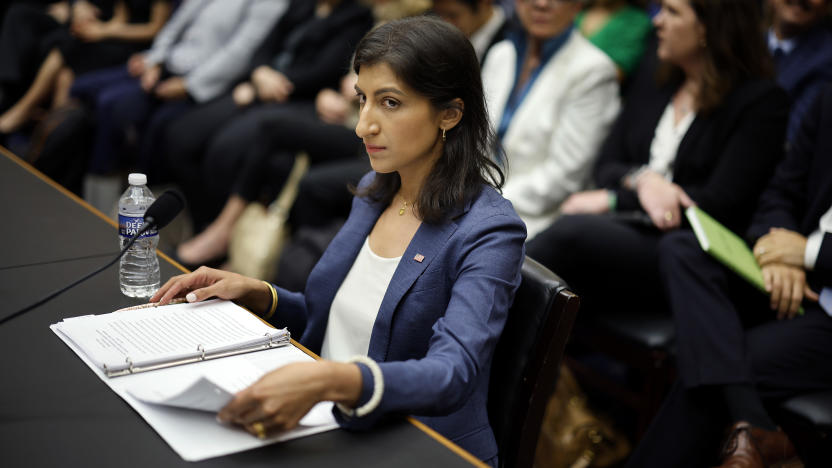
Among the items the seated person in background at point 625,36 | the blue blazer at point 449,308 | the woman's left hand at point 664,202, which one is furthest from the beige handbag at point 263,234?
the blue blazer at point 449,308

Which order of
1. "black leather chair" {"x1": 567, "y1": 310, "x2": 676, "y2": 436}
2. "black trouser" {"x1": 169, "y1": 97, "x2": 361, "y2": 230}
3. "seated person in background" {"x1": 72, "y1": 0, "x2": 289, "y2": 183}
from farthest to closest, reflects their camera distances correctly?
1. "seated person in background" {"x1": 72, "y1": 0, "x2": 289, "y2": 183}
2. "black trouser" {"x1": 169, "y1": 97, "x2": 361, "y2": 230}
3. "black leather chair" {"x1": 567, "y1": 310, "x2": 676, "y2": 436}

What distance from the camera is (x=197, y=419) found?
949mm

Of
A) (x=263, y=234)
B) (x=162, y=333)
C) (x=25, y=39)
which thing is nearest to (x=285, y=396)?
(x=162, y=333)

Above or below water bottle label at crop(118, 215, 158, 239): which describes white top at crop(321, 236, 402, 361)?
below

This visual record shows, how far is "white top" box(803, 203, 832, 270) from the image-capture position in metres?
1.94

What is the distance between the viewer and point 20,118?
427 centimetres

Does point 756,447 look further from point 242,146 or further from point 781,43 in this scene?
point 242,146

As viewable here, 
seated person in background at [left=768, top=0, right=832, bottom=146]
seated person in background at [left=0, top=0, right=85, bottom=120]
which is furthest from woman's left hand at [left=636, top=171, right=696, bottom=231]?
seated person in background at [left=0, top=0, right=85, bottom=120]

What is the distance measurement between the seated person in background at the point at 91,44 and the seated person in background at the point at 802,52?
330 cm

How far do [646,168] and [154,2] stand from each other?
10.4ft

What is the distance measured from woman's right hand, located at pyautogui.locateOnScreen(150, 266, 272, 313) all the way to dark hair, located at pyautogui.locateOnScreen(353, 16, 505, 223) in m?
0.32

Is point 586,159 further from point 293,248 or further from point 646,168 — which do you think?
point 293,248

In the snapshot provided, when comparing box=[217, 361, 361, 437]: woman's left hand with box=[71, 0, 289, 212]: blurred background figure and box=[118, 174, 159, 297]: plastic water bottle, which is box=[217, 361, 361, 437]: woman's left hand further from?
box=[71, 0, 289, 212]: blurred background figure

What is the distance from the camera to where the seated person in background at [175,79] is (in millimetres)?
3863
